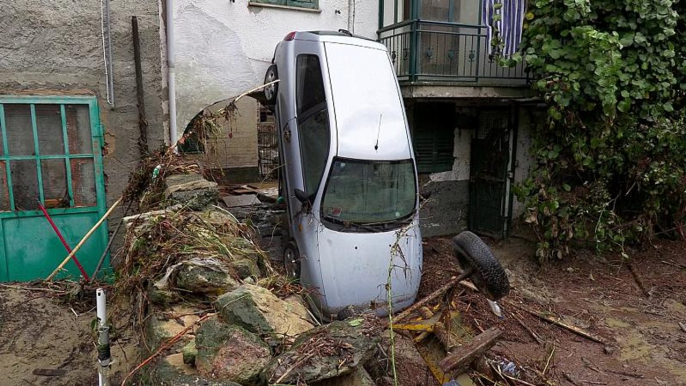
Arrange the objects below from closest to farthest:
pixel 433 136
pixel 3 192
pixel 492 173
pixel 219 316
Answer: pixel 219 316 < pixel 3 192 < pixel 433 136 < pixel 492 173

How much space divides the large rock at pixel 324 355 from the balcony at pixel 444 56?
5.63 metres

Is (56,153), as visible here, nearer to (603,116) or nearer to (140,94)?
(140,94)

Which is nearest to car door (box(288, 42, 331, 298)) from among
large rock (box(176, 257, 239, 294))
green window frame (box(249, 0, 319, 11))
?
green window frame (box(249, 0, 319, 11))

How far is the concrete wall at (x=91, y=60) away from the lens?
545 centimetres

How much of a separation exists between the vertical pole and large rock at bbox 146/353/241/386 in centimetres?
465

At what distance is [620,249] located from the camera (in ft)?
25.9

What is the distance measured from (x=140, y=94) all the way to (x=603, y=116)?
645 centimetres

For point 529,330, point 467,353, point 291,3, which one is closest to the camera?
point 467,353

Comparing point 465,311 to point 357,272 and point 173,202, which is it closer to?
point 357,272

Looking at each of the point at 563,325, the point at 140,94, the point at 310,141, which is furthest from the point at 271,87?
the point at 563,325

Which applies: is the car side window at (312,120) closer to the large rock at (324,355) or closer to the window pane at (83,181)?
the window pane at (83,181)

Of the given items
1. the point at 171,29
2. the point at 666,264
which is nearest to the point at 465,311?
the point at 666,264

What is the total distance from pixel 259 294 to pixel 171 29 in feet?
17.3

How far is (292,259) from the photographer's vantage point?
20.0 feet
